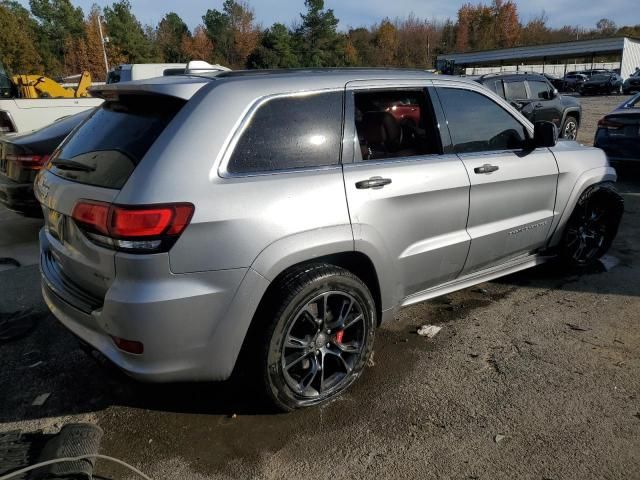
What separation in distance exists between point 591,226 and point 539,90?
27.2ft

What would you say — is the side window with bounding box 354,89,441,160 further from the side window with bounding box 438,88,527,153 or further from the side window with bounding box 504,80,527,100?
the side window with bounding box 504,80,527,100

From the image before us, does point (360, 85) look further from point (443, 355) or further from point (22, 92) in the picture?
point (22, 92)

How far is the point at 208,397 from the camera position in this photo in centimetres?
300

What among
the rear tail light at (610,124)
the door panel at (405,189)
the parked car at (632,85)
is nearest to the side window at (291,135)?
the door panel at (405,189)

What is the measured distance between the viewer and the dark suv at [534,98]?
11188 mm

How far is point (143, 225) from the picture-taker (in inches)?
87.7

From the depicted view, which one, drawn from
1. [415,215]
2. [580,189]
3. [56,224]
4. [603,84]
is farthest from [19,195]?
[603,84]

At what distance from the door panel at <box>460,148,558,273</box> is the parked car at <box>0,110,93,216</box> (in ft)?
13.6

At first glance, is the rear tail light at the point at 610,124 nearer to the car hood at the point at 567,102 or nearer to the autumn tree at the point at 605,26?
the car hood at the point at 567,102

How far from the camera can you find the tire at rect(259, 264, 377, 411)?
8.48 ft

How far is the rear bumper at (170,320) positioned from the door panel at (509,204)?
184 centimetres

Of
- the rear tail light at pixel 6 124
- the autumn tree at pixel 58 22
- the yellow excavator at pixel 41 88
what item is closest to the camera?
the rear tail light at pixel 6 124

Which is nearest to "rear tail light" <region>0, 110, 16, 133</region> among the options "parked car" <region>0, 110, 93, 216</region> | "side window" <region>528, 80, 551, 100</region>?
"parked car" <region>0, 110, 93, 216</region>

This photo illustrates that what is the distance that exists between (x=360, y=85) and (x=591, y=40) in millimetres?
58638
